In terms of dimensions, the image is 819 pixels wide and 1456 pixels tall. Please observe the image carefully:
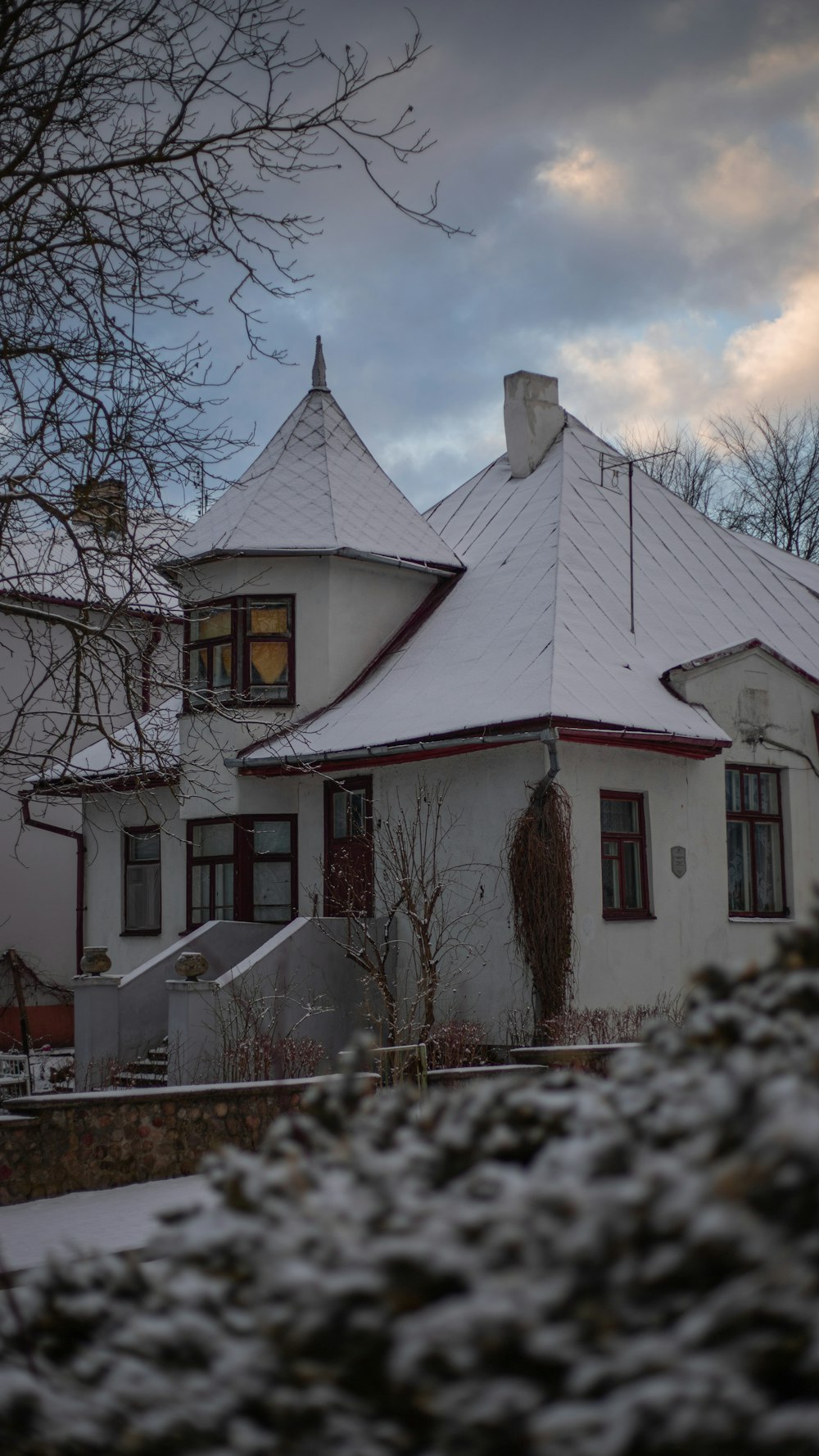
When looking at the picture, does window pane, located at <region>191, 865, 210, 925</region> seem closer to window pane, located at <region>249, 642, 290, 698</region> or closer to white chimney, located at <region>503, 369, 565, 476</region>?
window pane, located at <region>249, 642, 290, 698</region>

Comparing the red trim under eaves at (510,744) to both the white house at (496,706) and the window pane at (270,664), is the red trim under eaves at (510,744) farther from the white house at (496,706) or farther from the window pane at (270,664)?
the window pane at (270,664)

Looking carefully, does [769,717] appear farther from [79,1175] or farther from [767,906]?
[79,1175]

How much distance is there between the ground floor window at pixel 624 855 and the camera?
1697cm

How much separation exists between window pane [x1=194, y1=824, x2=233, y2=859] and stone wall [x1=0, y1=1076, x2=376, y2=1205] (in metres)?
8.68

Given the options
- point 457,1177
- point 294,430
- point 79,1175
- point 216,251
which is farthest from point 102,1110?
point 294,430

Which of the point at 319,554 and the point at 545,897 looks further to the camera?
the point at 319,554

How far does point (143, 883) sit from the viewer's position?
2180 centimetres

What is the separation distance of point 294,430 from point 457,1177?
20235 mm

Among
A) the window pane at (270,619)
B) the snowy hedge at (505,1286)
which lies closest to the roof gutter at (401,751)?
the window pane at (270,619)

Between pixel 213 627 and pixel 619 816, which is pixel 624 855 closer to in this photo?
pixel 619 816

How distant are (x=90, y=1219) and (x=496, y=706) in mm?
8767

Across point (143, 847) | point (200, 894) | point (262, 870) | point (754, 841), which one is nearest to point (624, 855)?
point (754, 841)

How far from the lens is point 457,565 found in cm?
2084

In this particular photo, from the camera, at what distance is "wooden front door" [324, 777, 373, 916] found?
17.9m
